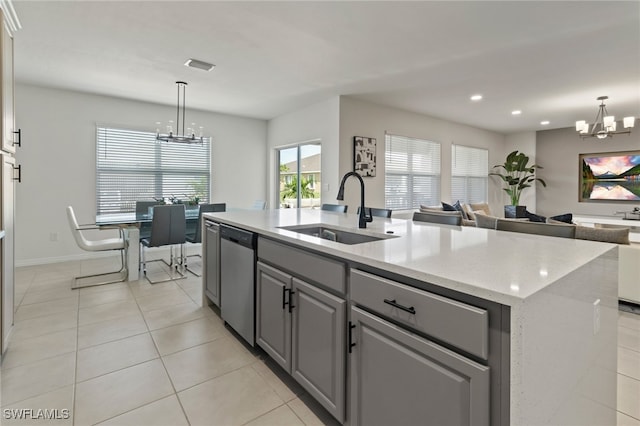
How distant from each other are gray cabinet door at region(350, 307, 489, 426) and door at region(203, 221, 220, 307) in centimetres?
171

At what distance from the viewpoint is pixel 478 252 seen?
1.35 m

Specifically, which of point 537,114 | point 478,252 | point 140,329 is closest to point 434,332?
point 478,252

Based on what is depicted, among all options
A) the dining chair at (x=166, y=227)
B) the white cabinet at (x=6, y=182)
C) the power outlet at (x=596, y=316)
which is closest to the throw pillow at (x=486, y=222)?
the power outlet at (x=596, y=316)

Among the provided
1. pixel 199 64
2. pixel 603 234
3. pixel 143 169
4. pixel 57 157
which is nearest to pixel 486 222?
pixel 603 234

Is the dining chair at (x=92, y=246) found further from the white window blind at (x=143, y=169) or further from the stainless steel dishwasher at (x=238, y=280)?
the stainless steel dishwasher at (x=238, y=280)

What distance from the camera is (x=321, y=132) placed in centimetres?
534

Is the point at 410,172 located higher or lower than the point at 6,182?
higher

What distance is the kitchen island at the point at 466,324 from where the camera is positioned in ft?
2.92

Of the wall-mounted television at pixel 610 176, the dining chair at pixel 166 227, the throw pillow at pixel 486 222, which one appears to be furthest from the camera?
the wall-mounted television at pixel 610 176

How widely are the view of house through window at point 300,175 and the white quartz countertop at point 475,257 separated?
381 cm

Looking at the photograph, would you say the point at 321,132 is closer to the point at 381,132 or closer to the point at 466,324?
the point at 381,132

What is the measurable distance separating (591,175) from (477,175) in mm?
2427

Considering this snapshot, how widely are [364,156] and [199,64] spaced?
9.03ft

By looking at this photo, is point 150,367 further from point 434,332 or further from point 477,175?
point 477,175
